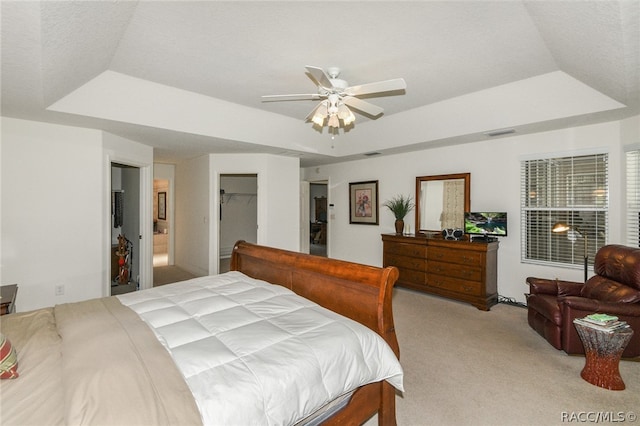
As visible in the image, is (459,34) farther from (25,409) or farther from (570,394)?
(25,409)

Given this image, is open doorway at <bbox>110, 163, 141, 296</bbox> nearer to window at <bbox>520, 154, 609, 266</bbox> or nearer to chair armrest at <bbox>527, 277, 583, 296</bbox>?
chair armrest at <bbox>527, 277, 583, 296</bbox>

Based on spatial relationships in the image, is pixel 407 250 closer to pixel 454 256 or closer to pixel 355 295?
pixel 454 256

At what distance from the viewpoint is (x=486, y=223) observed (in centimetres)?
436

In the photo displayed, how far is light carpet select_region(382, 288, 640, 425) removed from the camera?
2031 millimetres

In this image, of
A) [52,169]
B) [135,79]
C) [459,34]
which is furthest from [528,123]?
[52,169]

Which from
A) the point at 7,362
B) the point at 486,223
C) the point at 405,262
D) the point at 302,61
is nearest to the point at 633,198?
the point at 486,223

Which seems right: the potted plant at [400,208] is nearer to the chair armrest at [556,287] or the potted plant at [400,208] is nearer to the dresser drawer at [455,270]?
the dresser drawer at [455,270]

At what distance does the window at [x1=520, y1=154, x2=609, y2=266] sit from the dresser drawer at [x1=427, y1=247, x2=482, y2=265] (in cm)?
76

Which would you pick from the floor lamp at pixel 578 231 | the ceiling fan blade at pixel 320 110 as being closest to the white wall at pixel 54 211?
the ceiling fan blade at pixel 320 110

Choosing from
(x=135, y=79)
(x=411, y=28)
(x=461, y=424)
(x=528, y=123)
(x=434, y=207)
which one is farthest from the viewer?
(x=434, y=207)

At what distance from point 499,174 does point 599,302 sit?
7.16ft

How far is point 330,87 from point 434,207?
3238mm

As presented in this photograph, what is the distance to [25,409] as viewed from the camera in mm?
1023

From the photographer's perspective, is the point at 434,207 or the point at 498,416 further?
the point at 434,207
